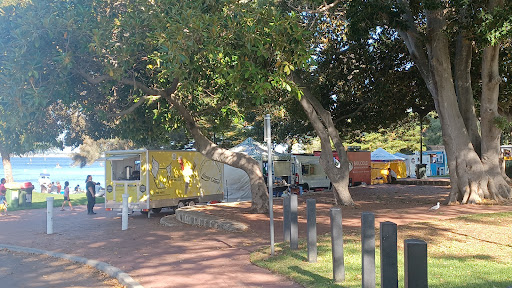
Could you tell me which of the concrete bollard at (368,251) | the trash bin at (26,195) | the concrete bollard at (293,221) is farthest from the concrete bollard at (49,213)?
the trash bin at (26,195)

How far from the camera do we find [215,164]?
21297 millimetres

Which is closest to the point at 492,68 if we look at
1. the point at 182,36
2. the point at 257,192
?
the point at 257,192

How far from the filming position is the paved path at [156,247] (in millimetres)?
7836

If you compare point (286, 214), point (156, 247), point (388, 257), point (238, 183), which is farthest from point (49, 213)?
point (238, 183)

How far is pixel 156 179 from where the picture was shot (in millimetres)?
17844

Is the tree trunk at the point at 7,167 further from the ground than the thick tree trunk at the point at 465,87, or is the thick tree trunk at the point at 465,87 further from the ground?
the thick tree trunk at the point at 465,87

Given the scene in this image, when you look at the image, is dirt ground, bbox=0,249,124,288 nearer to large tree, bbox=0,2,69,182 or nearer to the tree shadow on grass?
the tree shadow on grass

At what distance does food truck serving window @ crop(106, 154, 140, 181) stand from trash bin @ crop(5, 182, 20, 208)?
7090mm

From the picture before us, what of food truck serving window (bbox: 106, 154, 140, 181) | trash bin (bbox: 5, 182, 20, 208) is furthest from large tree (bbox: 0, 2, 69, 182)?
trash bin (bbox: 5, 182, 20, 208)

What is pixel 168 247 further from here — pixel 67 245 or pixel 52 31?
pixel 52 31

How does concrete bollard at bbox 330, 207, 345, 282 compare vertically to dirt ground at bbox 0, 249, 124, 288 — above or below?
above

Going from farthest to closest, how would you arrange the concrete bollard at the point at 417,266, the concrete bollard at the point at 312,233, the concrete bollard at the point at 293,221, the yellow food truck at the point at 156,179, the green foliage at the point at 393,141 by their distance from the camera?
1. the green foliage at the point at 393,141
2. the yellow food truck at the point at 156,179
3. the concrete bollard at the point at 293,221
4. the concrete bollard at the point at 312,233
5. the concrete bollard at the point at 417,266

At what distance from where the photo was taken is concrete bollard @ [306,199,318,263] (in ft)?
27.5

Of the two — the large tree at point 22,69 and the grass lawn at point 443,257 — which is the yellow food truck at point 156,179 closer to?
the large tree at point 22,69
